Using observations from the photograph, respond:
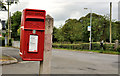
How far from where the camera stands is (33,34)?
4312 millimetres

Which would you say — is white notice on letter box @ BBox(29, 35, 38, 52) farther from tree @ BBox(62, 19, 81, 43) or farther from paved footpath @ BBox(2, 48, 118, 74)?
tree @ BBox(62, 19, 81, 43)

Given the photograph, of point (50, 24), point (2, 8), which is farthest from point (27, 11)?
point (2, 8)

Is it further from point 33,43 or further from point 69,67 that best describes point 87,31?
point 33,43

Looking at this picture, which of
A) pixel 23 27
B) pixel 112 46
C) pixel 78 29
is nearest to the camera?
pixel 23 27

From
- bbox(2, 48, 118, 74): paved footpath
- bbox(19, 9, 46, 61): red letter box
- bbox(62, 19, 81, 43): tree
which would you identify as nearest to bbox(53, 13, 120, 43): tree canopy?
bbox(62, 19, 81, 43): tree

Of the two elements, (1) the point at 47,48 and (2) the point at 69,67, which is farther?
(2) the point at 69,67

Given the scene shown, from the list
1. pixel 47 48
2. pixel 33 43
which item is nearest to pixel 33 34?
pixel 33 43

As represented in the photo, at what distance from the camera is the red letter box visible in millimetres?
4277

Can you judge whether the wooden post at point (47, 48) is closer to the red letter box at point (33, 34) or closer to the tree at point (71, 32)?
the red letter box at point (33, 34)

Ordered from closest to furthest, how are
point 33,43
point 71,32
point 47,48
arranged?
point 47,48 < point 33,43 < point 71,32

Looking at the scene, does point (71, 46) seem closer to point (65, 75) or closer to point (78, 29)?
point (78, 29)

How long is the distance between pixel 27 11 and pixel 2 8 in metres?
10.5

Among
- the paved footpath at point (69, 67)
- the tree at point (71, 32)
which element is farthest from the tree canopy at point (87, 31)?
the paved footpath at point (69, 67)

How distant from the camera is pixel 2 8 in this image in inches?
558
